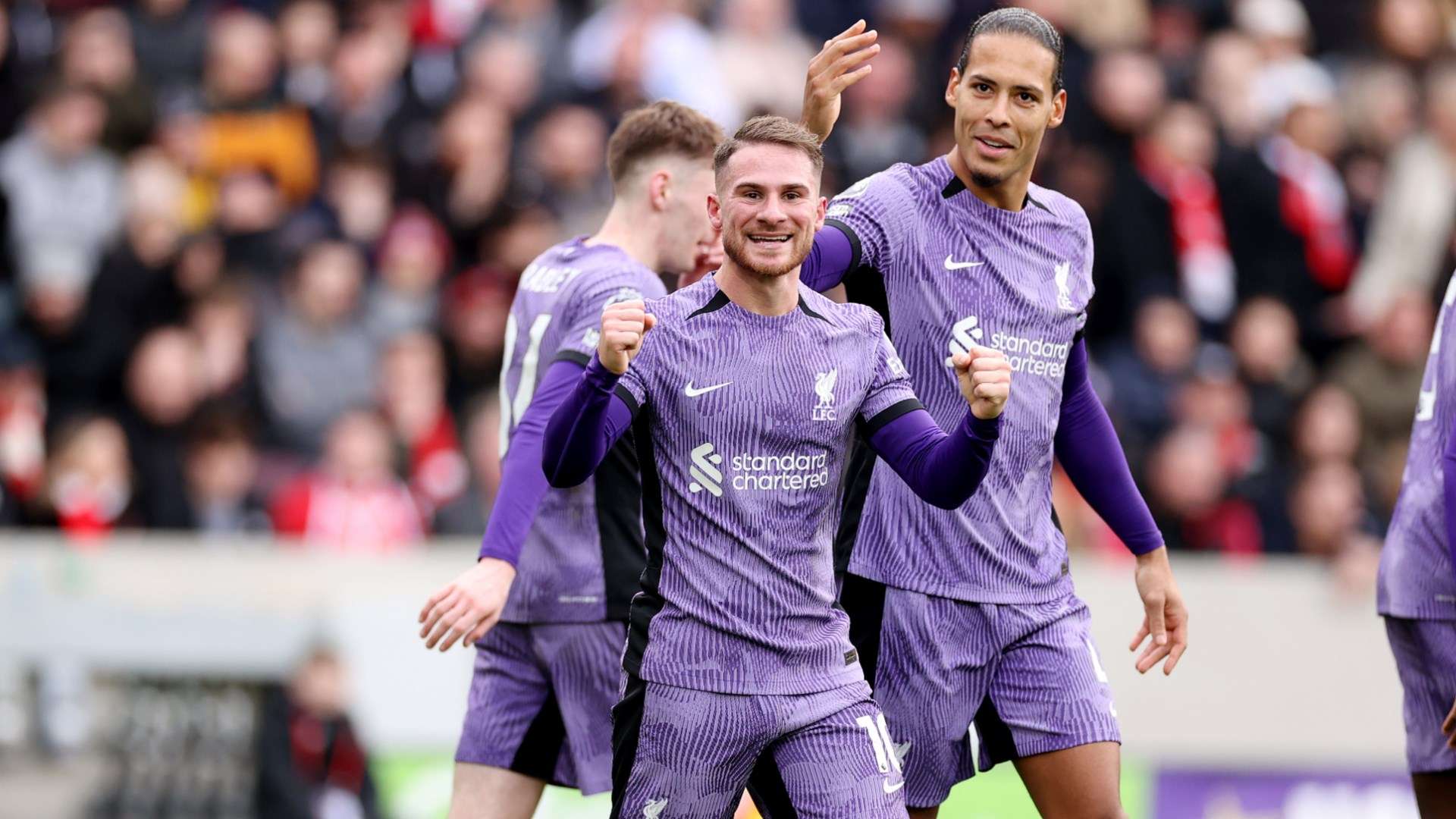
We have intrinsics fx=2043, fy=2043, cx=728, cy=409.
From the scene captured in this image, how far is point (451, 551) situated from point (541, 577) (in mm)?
3998

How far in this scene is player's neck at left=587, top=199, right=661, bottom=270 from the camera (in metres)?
6.60

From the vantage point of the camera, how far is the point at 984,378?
4.94 meters

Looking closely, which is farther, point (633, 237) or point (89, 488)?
point (89, 488)

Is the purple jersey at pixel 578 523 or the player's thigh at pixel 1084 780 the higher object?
the purple jersey at pixel 578 523

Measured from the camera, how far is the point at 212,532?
10742 millimetres

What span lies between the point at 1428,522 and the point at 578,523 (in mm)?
2615

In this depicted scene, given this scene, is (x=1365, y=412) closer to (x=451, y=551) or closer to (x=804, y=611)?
(x=451, y=551)

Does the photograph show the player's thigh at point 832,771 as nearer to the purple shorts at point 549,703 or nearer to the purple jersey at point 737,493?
the purple jersey at point 737,493

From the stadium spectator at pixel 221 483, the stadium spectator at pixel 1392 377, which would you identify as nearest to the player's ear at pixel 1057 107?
the stadium spectator at pixel 221 483

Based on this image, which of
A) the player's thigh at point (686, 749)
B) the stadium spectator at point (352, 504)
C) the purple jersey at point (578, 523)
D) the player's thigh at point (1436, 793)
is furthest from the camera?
the stadium spectator at point (352, 504)

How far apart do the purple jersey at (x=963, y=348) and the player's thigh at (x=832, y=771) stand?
670 mm

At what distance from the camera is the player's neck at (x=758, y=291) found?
5320 millimetres

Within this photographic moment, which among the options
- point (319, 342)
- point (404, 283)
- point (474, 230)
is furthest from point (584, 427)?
point (474, 230)

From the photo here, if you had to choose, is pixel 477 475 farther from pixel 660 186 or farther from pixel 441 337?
pixel 660 186
